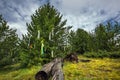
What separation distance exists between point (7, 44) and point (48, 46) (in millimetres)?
7881

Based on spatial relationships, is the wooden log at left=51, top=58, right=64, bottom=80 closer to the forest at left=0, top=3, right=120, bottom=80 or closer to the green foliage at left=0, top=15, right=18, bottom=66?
the forest at left=0, top=3, right=120, bottom=80

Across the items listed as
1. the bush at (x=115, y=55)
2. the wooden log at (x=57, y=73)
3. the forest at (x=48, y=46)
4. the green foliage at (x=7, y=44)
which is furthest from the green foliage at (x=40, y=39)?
the bush at (x=115, y=55)

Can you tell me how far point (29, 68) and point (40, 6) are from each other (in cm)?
1114

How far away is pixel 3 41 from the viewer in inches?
1019

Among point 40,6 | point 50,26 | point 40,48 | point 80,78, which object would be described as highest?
point 40,6

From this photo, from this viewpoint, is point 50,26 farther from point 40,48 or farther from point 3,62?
point 3,62

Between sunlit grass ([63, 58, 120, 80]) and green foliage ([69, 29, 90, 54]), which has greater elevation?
green foliage ([69, 29, 90, 54])

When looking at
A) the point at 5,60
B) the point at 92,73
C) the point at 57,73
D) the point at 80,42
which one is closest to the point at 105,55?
the point at 80,42

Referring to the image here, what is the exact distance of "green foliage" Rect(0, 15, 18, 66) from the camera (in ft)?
83.6

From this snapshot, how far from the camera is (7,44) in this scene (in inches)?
A: 1020

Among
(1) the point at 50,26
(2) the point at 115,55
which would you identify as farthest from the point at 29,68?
(2) the point at 115,55

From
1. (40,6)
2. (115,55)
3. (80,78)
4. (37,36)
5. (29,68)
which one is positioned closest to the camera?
(80,78)

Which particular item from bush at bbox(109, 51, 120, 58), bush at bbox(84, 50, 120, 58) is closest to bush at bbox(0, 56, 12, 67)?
bush at bbox(84, 50, 120, 58)

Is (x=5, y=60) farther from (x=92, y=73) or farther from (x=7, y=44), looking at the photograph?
(x=92, y=73)
